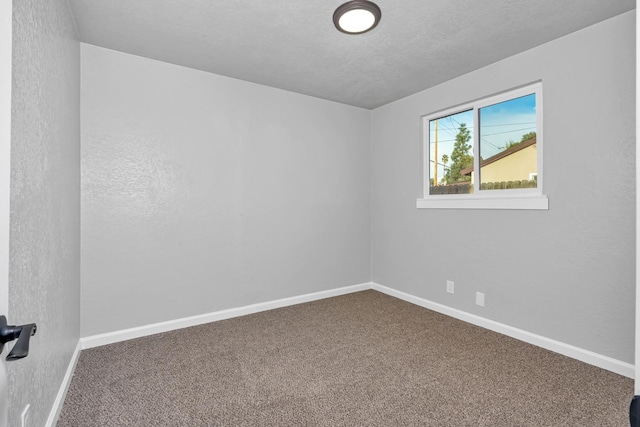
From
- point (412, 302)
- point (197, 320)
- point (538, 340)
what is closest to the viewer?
point (538, 340)

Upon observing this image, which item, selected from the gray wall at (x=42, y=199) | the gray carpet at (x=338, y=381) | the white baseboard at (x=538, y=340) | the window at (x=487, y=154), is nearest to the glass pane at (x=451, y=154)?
the window at (x=487, y=154)

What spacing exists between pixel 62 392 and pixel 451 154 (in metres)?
3.70

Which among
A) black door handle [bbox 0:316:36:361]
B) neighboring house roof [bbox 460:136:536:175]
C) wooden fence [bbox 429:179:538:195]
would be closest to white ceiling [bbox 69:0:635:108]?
neighboring house roof [bbox 460:136:536:175]

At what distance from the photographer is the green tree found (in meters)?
3.31

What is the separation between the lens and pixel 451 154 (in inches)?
137

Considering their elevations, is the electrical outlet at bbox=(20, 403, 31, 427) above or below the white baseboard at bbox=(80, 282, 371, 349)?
above

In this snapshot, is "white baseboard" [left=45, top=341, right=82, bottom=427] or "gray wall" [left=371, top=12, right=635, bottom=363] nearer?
"white baseboard" [left=45, top=341, right=82, bottom=427]

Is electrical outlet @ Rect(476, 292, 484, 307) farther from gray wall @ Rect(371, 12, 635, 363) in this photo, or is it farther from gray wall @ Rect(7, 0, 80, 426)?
gray wall @ Rect(7, 0, 80, 426)

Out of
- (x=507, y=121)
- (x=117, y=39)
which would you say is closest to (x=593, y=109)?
(x=507, y=121)

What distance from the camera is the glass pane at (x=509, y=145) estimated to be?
2.74 metres

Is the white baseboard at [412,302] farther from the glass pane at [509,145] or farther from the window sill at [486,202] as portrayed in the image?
the glass pane at [509,145]

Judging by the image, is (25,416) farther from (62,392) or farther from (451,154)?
(451,154)

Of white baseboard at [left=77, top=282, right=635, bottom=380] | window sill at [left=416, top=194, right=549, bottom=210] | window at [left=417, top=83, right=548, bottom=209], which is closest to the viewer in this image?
white baseboard at [left=77, top=282, right=635, bottom=380]

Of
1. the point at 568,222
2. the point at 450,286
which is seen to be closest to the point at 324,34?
the point at 568,222
